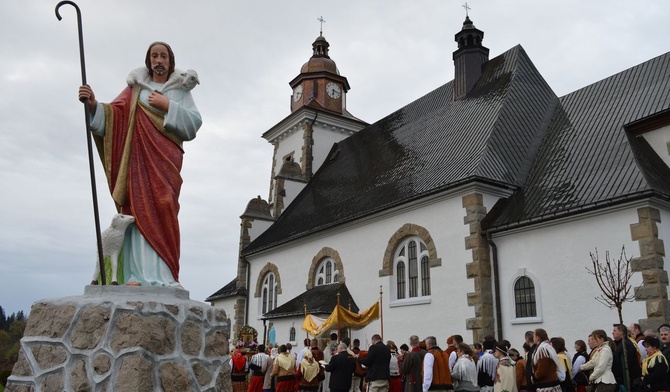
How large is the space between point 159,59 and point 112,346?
2752 mm

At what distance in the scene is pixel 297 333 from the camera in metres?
20.1

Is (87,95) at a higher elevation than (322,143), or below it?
below

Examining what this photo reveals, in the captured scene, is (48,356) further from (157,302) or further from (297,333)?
(297,333)

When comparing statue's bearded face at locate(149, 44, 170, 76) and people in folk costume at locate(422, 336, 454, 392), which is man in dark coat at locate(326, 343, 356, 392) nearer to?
people in folk costume at locate(422, 336, 454, 392)

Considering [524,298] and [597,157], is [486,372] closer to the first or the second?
[524,298]

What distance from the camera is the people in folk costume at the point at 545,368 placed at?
805 cm

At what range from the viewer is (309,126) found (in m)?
29.8

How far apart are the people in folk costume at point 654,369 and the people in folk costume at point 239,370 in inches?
359

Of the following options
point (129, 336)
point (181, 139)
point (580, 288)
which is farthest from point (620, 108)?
point (129, 336)

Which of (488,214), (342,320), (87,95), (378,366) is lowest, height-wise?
(378,366)

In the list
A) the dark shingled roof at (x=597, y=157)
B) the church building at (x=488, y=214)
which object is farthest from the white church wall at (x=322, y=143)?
the dark shingled roof at (x=597, y=157)

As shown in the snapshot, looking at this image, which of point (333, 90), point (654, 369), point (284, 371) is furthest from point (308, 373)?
point (333, 90)

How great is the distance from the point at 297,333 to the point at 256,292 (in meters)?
6.29

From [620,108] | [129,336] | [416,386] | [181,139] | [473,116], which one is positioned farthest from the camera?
[473,116]
